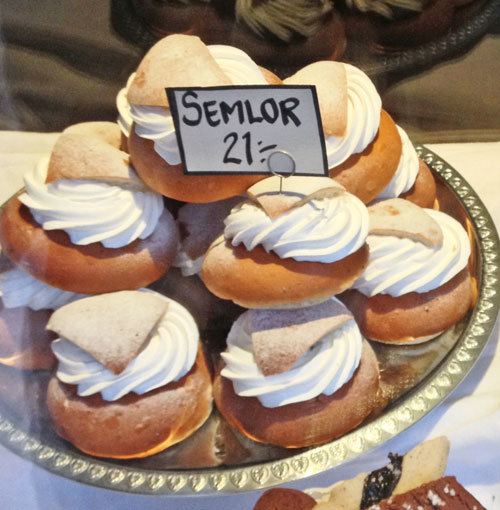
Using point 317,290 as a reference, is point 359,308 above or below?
below

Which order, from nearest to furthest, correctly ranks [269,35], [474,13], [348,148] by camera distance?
[348,148]
[269,35]
[474,13]

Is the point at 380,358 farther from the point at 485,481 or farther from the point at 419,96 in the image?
the point at 419,96

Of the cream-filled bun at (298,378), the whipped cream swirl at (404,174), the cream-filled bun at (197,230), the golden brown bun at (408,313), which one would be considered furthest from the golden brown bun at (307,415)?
the whipped cream swirl at (404,174)

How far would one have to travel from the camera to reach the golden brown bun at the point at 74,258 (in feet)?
3.14

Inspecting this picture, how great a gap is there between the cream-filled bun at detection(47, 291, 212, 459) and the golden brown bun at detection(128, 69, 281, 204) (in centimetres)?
15

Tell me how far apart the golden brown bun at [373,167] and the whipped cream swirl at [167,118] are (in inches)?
6.9

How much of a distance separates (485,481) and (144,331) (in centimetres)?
49

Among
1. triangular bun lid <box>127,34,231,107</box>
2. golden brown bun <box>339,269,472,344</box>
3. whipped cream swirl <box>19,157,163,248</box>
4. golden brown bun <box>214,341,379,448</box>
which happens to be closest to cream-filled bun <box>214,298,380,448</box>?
golden brown bun <box>214,341,379,448</box>

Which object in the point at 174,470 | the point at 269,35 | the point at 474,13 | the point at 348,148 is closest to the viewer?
the point at 174,470

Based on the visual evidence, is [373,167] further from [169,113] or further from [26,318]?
[26,318]

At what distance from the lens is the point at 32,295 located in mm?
1002

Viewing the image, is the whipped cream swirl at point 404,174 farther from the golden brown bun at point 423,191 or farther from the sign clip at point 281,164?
the sign clip at point 281,164

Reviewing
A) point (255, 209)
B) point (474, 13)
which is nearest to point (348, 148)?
point (255, 209)

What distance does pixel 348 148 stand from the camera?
100 cm
